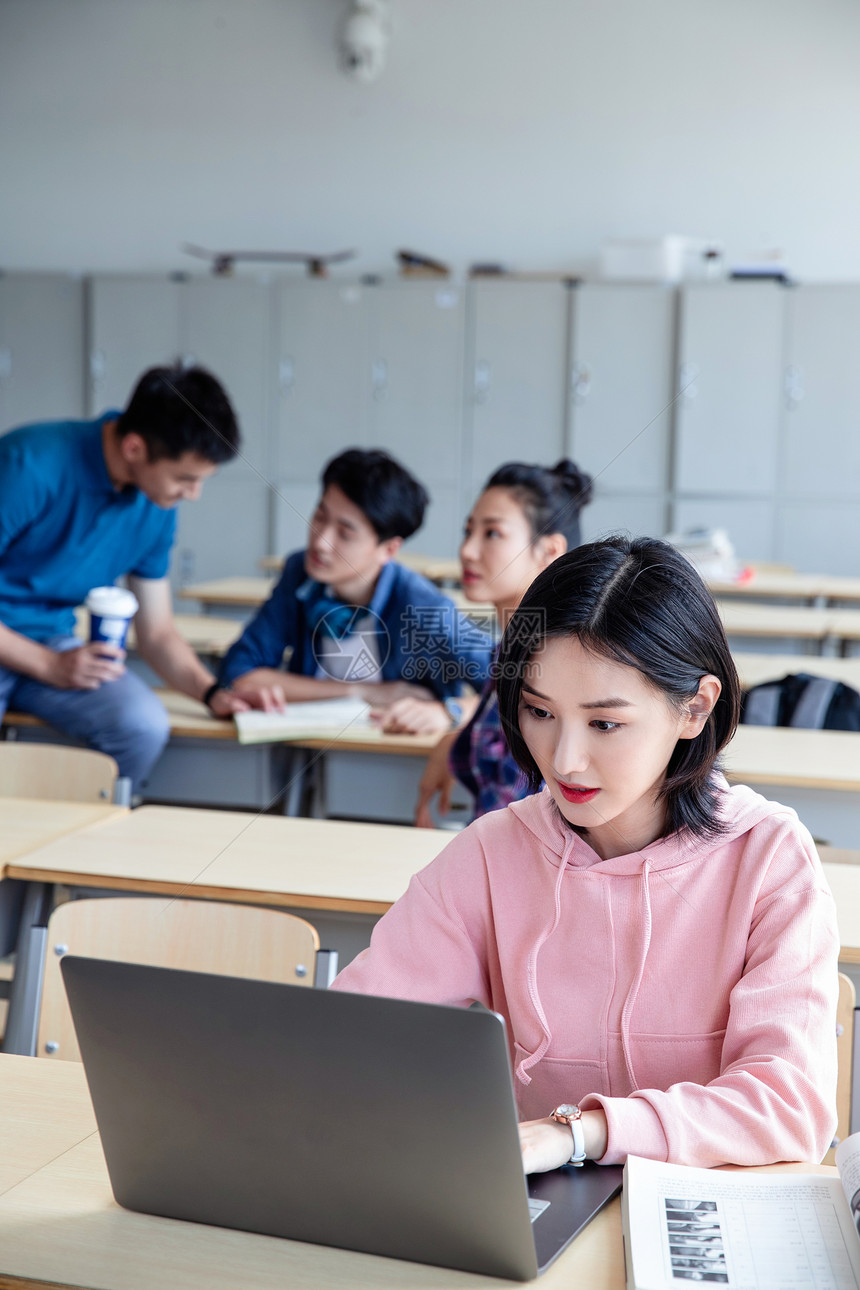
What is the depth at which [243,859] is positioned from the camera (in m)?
1.56

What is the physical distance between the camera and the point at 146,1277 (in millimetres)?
667

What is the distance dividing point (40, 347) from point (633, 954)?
5724 mm

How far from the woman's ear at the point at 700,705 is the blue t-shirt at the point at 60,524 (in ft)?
6.08

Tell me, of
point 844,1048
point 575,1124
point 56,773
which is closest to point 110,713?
point 56,773

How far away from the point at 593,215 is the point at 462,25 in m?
1.05

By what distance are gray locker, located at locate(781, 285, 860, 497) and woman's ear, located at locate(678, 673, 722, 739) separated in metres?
4.70

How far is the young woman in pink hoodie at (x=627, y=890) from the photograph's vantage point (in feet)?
2.85

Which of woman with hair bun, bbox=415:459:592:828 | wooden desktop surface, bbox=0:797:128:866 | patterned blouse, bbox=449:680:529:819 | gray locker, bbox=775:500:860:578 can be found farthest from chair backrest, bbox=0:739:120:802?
gray locker, bbox=775:500:860:578

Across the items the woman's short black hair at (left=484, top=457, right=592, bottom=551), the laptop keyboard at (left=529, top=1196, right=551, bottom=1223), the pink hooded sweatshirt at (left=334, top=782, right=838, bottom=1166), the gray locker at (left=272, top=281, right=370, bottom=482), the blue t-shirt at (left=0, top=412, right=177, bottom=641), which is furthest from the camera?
the gray locker at (left=272, top=281, right=370, bottom=482)

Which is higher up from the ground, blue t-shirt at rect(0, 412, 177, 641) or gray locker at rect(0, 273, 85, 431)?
gray locker at rect(0, 273, 85, 431)

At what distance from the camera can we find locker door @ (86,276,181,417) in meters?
5.75

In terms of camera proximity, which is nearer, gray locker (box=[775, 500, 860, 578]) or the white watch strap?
the white watch strap

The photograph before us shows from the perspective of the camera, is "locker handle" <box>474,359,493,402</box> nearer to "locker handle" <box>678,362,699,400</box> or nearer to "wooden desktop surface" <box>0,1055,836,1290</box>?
"locker handle" <box>678,362,699,400</box>

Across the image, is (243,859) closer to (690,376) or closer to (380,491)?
(380,491)
